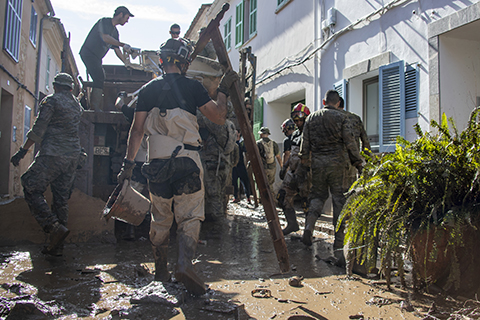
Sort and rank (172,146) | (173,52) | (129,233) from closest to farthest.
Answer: (172,146) → (173,52) → (129,233)

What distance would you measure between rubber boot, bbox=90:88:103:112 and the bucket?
11.9ft

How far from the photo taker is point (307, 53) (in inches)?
369

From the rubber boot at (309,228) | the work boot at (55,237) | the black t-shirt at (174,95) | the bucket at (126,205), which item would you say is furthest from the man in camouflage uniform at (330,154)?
the work boot at (55,237)

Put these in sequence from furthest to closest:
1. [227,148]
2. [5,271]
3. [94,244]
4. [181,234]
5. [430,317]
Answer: [227,148]
[94,244]
[5,271]
[181,234]
[430,317]

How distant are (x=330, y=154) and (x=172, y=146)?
2.16 metres

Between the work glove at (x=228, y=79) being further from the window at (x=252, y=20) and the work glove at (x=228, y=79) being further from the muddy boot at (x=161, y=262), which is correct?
the window at (x=252, y=20)

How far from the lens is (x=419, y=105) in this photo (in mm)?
5953

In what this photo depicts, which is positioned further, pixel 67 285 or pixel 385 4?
pixel 385 4

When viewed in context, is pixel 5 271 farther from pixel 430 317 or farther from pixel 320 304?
pixel 430 317

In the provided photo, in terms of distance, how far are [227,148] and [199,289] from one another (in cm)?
311

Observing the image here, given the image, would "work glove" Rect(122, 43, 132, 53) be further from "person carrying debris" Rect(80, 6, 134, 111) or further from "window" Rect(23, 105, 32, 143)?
"window" Rect(23, 105, 32, 143)

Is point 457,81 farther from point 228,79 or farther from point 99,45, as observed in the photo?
point 99,45

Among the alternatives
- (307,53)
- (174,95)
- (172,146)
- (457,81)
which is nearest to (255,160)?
(172,146)

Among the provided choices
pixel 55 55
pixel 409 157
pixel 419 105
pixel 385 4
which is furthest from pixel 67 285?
pixel 55 55
